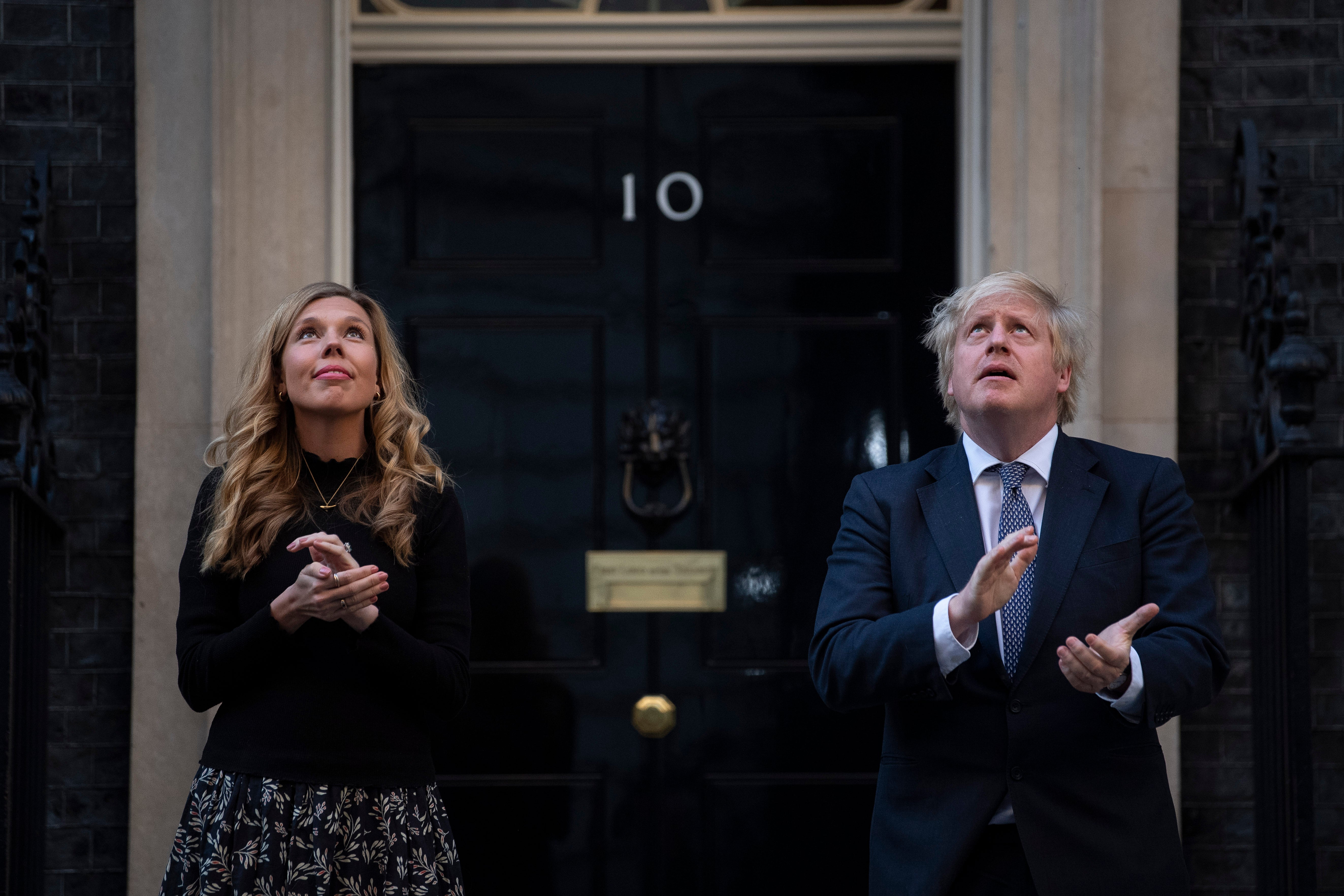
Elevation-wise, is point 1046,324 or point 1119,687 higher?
point 1046,324

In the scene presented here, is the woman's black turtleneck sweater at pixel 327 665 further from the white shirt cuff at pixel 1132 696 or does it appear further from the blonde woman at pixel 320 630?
the white shirt cuff at pixel 1132 696

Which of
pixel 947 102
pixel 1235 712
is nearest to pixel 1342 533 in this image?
pixel 1235 712

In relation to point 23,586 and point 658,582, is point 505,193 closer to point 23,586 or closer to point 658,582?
point 658,582

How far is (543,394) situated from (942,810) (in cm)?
242

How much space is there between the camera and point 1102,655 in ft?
7.75

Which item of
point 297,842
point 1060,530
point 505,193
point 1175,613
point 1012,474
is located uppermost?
point 505,193

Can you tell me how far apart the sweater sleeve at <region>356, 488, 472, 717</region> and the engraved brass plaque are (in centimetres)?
155

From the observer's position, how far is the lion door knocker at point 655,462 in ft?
15.1

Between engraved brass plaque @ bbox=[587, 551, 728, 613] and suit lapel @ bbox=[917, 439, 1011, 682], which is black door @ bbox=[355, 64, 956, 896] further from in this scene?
suit lapel @ bbox=[917, 439, 1011, 682]

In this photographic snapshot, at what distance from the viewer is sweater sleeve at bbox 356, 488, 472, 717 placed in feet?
9.05

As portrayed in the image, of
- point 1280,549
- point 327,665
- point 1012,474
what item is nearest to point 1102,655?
point 1012,474

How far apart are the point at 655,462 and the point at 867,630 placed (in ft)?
6.78

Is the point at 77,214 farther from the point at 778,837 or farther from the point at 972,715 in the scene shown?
the point at 972,715

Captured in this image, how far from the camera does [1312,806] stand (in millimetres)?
3613
